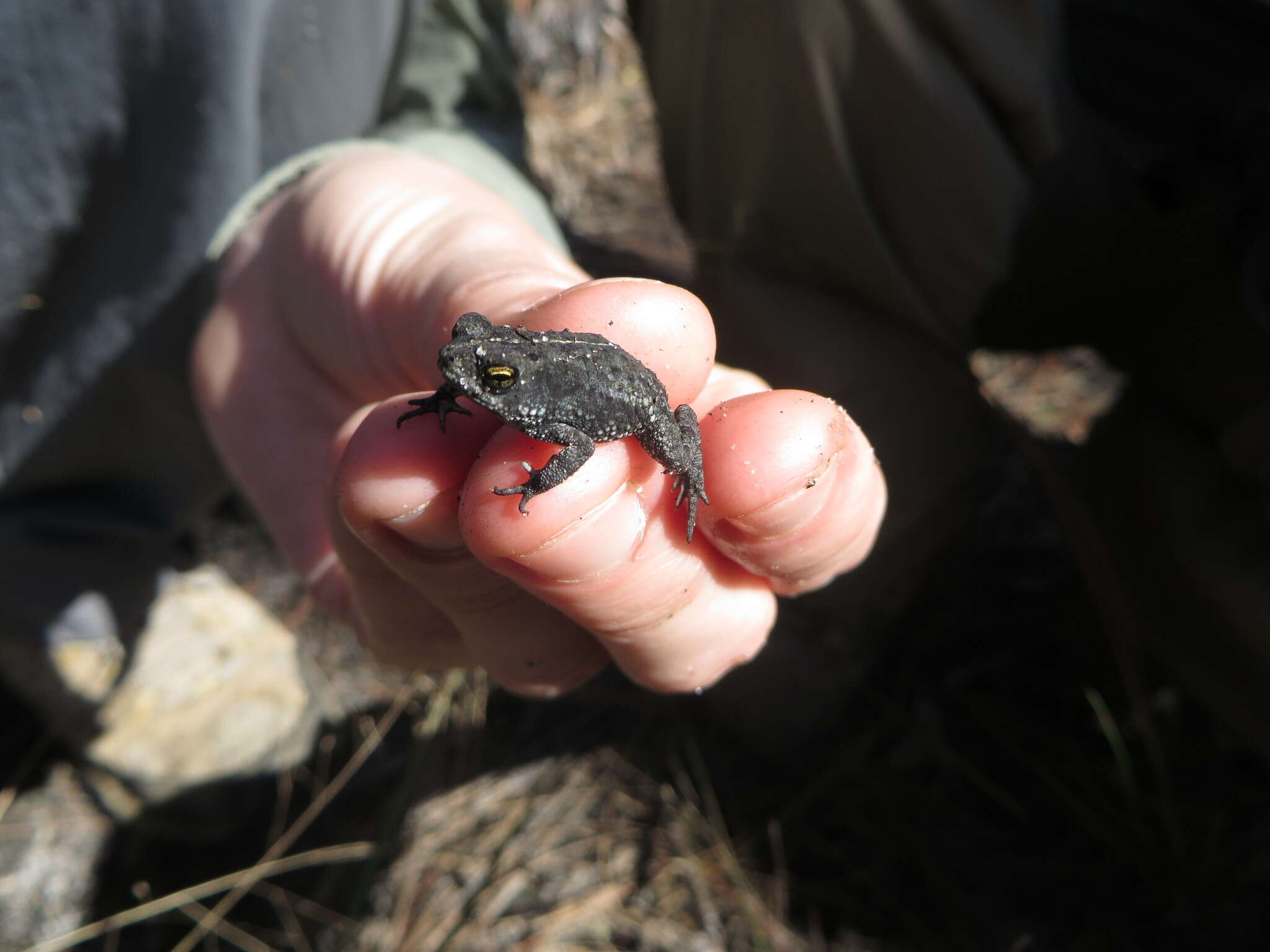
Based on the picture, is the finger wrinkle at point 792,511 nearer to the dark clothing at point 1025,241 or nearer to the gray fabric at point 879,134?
the dark clothing at point 1025,241

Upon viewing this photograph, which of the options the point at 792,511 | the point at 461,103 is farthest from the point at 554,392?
the point at 461,103

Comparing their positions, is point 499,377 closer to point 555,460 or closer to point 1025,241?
point 555,460

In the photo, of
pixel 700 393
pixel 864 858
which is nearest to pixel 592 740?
pixel 864 858

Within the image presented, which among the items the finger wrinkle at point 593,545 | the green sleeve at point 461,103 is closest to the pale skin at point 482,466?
the finger wrinkle at point 593,545

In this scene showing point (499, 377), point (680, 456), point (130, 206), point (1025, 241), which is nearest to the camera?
point (499, 377)

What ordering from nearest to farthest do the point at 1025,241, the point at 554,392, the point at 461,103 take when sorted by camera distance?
the point at 554,392 < the point at 1025,241 < the point at 461,103

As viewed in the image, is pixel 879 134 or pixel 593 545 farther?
pixel 879 134
